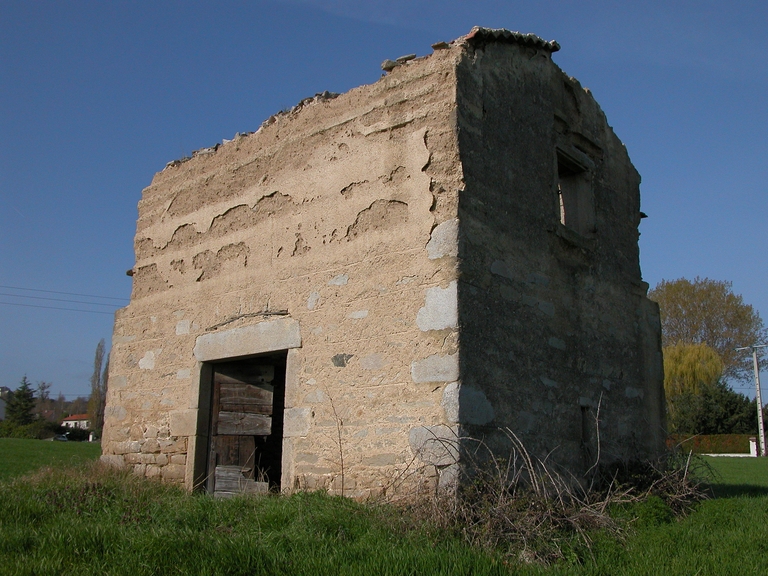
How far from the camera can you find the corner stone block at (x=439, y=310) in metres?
5.41

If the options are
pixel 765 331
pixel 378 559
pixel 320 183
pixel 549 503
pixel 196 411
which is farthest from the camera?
pixel 765 331

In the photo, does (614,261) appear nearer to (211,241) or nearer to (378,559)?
(211,241)

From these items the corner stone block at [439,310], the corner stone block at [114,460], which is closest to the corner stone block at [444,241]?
the corner stone block at [439,310]

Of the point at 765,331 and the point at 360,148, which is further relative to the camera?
the point at 765,331

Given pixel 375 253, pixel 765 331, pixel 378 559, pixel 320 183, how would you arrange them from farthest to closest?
pixel 765 331, pixel 320 183, pixel 375 253, pixel 378 559

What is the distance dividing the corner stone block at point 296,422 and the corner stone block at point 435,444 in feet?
3.68

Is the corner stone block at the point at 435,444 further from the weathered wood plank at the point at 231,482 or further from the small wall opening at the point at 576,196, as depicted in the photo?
the small wall opening at the point at 576,196

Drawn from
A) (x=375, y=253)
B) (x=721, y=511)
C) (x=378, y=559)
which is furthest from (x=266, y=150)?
(x=721, y=511)

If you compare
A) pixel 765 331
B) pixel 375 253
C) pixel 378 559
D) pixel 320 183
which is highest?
pixel 765 331

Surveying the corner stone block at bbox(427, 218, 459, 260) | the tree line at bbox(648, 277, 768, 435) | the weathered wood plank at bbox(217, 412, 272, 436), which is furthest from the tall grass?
the tree line at bbox(648, 277, 768, 435)

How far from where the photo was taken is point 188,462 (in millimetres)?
7027

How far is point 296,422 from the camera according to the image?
6195 millimetres

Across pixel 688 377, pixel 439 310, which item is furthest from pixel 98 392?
pixel 439 310

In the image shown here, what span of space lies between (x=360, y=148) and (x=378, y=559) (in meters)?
3.76
